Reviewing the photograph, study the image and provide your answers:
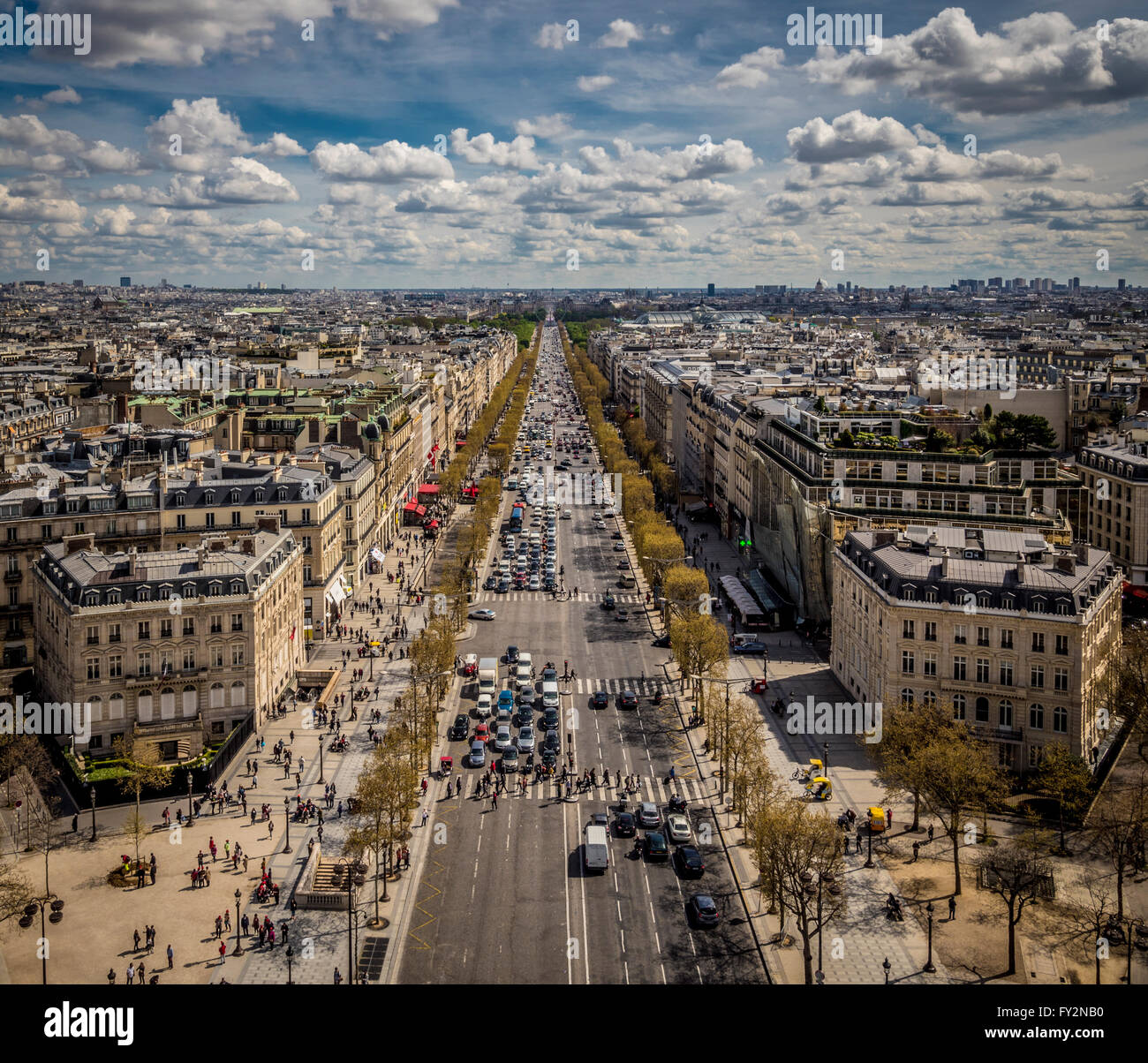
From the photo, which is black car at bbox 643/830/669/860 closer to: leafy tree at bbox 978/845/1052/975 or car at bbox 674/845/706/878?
car at bbox 674/845/706/878

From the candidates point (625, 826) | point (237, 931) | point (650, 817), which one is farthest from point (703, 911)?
point (237, 931)

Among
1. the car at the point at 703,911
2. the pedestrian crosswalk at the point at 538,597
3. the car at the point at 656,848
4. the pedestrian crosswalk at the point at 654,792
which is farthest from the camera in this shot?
the pedestrian crosswalk at the point at 538,597

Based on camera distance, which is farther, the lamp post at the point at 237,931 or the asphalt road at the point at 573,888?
the lamp post at the point at 237,931

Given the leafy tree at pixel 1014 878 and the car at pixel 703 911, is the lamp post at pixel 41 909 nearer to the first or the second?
the car at pixel 703 911

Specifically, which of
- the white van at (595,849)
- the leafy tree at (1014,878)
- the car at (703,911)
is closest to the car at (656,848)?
the white van at (595,849)

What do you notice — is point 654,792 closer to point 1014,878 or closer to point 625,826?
point 625,826

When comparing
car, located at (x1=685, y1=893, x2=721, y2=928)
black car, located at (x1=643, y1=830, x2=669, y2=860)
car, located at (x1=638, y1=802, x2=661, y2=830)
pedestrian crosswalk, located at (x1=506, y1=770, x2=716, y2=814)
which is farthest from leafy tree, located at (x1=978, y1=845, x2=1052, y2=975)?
car, located at (x1=638, y1=802, x2=661, y2=830)

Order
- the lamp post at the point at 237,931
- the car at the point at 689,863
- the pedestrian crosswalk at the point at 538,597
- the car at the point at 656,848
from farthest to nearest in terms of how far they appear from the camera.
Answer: the pedestrian crosswalk at the point at 538,597
the car at the point at 656,848
the car at the point at 689,863
the lamp post at the point at 237,931
